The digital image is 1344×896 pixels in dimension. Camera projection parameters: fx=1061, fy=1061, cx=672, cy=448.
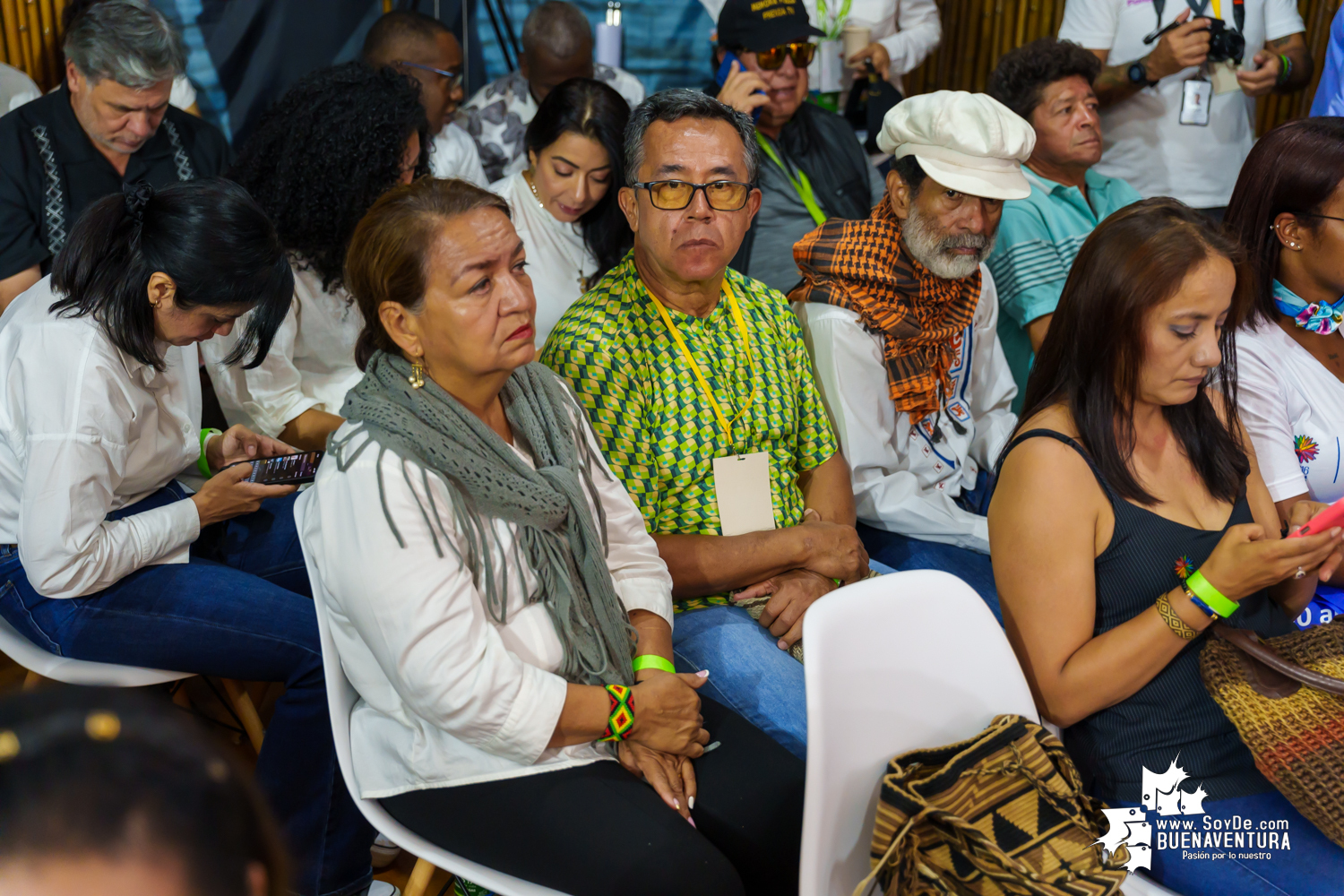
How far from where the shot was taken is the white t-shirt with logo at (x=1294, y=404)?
2.17 metres

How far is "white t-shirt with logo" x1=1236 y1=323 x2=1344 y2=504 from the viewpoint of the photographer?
217 cm

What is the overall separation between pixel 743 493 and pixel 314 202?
4.42ft

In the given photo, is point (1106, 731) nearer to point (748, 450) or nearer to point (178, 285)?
point (748, 450)

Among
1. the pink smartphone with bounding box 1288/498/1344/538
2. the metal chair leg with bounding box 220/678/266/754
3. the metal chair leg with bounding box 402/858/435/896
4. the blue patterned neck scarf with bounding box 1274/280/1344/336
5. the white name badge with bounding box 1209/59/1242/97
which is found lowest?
the metal chair leg with bounding box 220/678/266/754

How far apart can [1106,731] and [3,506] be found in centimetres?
198

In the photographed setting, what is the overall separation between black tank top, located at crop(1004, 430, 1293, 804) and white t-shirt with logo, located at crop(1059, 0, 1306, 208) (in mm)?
2597

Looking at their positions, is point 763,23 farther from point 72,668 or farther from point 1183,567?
point 72,668

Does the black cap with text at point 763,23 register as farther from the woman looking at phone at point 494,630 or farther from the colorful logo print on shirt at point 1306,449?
the woman looking at phone at point 494,630

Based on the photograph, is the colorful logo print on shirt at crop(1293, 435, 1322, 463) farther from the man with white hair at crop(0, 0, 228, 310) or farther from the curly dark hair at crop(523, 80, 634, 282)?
the man with white hair at crop(0, 0, 228, 310)

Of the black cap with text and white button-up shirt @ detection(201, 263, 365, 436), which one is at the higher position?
the black cap with text

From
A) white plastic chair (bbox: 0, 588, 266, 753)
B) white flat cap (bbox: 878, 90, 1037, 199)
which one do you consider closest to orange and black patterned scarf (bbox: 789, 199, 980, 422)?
white flat cap (bbox: 878, 90, 1037, 199)

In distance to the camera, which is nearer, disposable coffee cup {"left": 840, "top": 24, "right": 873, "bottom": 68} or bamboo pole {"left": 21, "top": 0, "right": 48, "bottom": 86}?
bamboo pole {"left": 21, "top": 0, "right": 48, "bottom": 86}

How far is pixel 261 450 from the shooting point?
241 cm

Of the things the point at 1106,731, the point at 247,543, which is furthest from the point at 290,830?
the point at 1106,731
